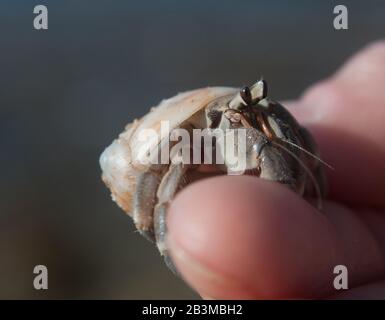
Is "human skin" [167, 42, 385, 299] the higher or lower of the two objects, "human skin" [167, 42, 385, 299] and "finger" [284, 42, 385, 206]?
the lower

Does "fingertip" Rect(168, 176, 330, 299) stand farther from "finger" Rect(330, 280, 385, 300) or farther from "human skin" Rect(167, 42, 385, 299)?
"finger" Rect(330, 280, 385, 300)

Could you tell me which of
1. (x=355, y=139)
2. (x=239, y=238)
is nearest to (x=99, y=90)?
(x=355, y=139)

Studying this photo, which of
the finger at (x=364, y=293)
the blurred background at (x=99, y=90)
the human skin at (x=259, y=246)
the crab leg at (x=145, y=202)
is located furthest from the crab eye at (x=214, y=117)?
the blurred background at (x=99, y=90)

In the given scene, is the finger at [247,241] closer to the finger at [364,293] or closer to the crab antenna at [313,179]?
the finger at [364,293]

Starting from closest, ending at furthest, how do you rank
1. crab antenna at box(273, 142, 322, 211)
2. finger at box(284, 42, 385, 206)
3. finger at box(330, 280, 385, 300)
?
finger at box(330, 280, 385, 300)
crab antenna at box(273, 142, 322, 211)
finger at box(284, 42, 385, 206)

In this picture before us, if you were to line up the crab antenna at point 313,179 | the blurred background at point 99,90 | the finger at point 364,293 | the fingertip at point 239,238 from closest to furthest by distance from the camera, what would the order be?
the fingertip at point 239,238, the finger at point 364,293, the crab antenna at point 313,179, the blurred background at point 99,90

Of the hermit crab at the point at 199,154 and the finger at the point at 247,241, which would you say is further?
the hermit crab at the point at 199,154

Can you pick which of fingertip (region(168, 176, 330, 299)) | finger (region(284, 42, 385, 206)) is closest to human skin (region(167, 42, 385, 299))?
fingertip (region(168, 176, 330, 299))
